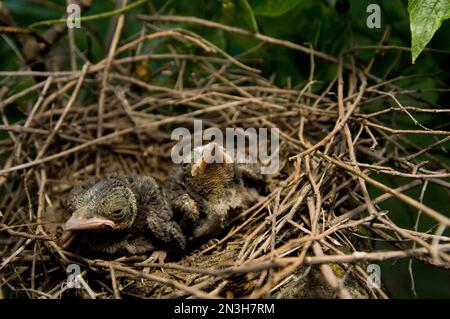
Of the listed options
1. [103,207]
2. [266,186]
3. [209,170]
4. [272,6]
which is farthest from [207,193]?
[272,6]

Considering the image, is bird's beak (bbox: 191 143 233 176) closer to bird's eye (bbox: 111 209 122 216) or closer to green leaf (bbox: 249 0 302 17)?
bird's eye (bbox: 111 209 122 216)

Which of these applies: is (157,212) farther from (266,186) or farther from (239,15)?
(239,15)

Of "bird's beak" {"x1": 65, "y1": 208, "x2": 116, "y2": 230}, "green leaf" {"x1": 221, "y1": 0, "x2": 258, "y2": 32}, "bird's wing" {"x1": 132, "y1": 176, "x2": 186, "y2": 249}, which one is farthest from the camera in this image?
"green leaf" {"x1": 221, "y1": 0, "x2": 258, "y2": 32}

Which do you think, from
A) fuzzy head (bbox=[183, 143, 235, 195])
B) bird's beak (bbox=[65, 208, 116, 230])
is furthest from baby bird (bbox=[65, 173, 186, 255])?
A: fuzzy head (bbox=[183, 143, 235, 195])

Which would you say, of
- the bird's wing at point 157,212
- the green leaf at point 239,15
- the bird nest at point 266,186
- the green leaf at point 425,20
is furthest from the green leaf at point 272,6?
the bird's wing at point 157,212

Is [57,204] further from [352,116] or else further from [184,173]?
[352,116]

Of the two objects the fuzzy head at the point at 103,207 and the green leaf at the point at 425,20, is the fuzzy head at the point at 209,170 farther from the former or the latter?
the green leaf at the point at 425,20

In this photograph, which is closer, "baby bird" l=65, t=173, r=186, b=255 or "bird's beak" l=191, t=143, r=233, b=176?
"baby bird" l=65, t=173, r=186, b=255
